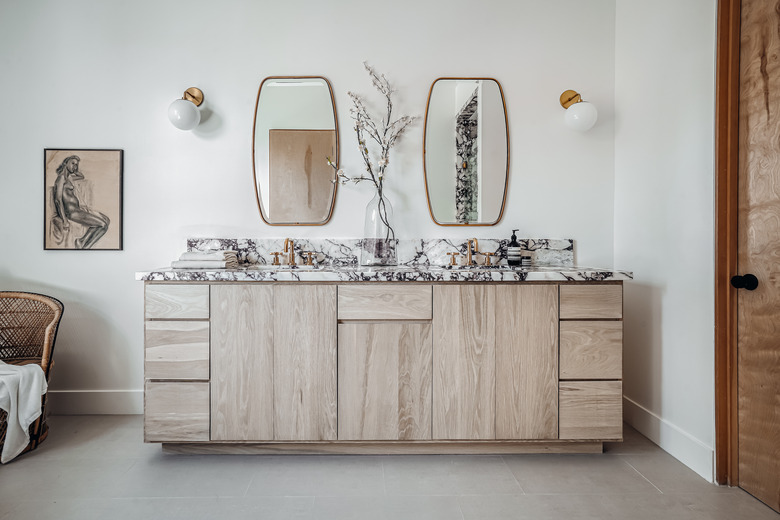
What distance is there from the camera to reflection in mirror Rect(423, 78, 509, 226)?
2.65 meters

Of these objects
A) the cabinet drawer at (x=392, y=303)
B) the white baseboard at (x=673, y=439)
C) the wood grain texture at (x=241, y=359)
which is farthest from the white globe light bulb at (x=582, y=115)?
the wood grain texture at (x=241, y=359)

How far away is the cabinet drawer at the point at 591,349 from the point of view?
81.5 inches

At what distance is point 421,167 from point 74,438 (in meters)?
Result: 2.43

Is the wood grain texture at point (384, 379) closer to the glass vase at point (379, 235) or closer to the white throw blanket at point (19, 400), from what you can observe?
the glass vase at point (379, 235)

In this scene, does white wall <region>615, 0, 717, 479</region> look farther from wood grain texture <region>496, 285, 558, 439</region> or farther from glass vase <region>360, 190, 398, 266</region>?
glass vase <region>360, 190, 398, 266</region>

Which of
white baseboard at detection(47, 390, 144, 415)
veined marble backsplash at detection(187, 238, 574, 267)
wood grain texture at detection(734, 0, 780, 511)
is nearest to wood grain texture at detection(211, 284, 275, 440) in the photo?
veined marble backsplash at detection(187, 238, 574, 267)

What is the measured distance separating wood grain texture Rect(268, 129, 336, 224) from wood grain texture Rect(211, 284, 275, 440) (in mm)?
723

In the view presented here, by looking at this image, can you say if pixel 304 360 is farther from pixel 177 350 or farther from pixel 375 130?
pixel 375 130

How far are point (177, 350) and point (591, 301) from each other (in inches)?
76.8

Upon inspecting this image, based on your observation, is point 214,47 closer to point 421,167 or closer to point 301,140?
point 301,140

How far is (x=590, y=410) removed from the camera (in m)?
2.08

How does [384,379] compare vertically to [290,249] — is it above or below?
below

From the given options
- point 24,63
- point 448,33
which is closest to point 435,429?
point 448,33

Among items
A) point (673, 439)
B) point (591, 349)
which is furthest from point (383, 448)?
point (673, 439)
